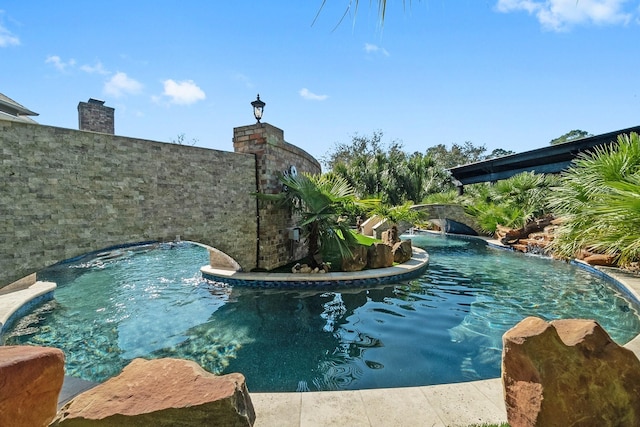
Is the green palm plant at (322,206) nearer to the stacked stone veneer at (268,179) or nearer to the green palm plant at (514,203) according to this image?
the stacked stone veneer at (268,179)

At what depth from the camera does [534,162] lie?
2080cm

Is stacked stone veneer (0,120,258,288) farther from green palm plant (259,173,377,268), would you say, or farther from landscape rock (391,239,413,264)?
landscape rock (391,239,413,264)

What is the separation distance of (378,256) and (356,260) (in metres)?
0.83

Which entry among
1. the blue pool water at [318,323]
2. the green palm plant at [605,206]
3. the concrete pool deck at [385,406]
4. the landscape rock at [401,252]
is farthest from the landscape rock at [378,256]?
the concrete pool deck at [385,406]

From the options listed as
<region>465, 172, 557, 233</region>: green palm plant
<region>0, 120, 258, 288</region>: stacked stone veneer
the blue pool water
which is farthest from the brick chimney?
<region>465, 172, 557, 233</region>: green palm plant

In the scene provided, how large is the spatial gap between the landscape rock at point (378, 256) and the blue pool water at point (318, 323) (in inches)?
46.2

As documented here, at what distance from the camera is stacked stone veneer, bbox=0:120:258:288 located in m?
5.58

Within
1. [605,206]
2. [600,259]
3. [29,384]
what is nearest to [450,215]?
[600,259]

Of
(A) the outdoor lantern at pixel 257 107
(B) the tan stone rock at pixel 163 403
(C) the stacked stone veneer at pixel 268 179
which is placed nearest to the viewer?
(B) the tan stone rock at pixel 163 403

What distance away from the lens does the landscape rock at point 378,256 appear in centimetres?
992

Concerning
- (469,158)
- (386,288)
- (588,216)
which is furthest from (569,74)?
(469,158)

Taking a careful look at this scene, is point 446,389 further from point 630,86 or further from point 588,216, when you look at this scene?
point 630,86

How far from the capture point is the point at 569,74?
9312mm

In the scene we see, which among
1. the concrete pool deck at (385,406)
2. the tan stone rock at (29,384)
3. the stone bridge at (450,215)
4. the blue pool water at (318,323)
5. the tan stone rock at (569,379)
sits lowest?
the blue pool water at (318,323)
